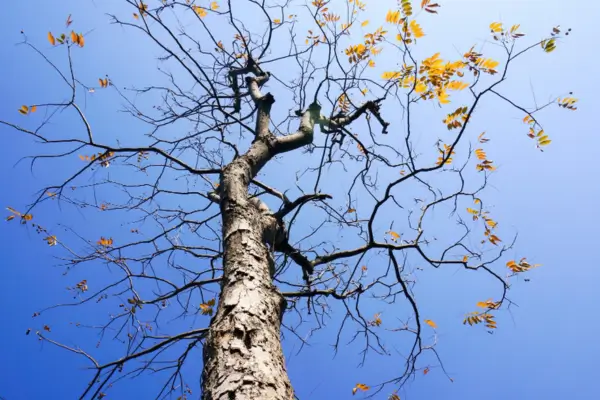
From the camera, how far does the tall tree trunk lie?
4.50 feet

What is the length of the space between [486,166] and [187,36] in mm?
3851

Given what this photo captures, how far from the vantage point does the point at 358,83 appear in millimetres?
4152

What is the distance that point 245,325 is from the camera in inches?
65.4

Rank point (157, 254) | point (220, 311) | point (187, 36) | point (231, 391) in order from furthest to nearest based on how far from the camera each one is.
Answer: point (187, 36), point (157, 254), point (220, 311), point (231, 391)

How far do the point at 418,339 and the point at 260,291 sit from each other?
2.35 m

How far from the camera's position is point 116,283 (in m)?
3.55

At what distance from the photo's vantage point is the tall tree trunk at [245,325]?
1.37 meters

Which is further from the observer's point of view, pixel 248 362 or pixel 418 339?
pixel 418 339

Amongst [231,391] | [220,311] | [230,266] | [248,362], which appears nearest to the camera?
[231,391]

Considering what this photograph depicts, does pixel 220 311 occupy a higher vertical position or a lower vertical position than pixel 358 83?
lower

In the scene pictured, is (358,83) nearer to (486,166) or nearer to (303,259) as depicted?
(486,166)

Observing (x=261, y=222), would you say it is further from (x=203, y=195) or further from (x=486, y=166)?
(x=486, y=166)

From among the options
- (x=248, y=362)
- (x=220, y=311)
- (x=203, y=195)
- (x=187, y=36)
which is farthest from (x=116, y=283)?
(x=187, y=36)

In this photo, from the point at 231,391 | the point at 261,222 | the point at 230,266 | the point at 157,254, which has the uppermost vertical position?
the point at 157,254
